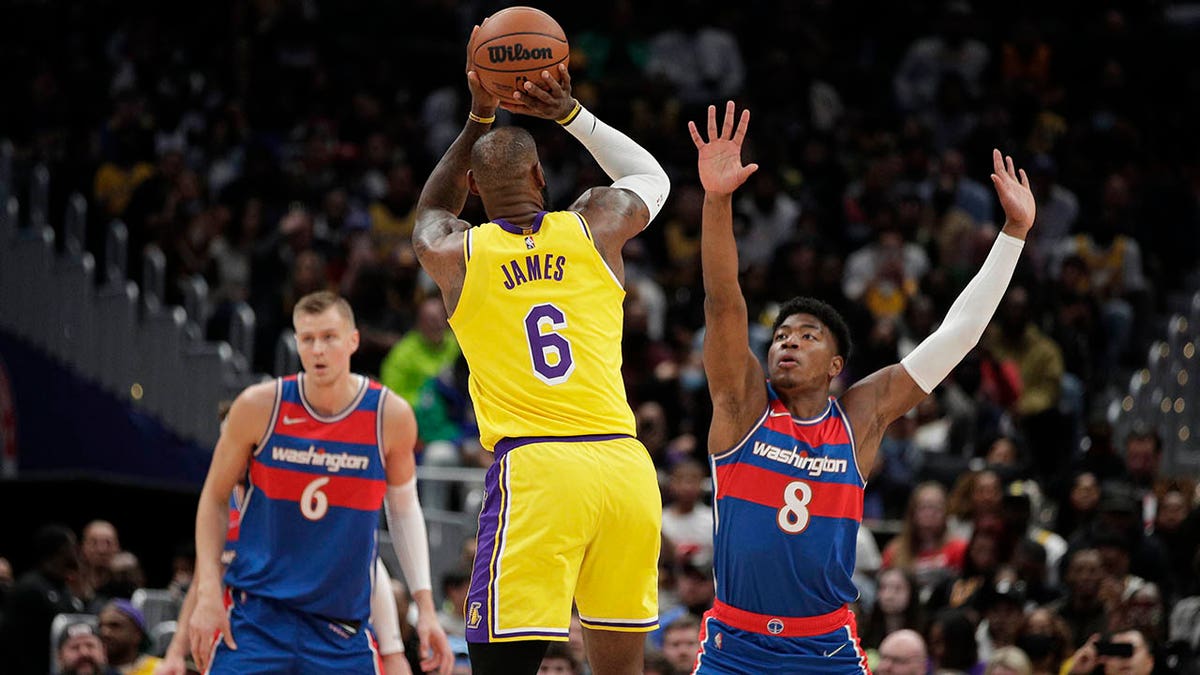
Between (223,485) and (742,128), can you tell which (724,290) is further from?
(223,485)

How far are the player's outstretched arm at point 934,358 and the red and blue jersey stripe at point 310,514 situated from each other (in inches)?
80.7

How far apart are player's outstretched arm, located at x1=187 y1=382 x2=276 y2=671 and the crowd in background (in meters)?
3.32

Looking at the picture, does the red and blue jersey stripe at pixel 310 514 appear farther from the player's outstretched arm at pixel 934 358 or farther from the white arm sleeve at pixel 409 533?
the player's outstretched arm at pixel 934 358

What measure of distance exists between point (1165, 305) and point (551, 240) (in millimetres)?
11460

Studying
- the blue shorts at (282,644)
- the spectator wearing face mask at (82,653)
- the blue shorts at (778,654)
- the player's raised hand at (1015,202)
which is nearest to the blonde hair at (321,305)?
the blue shorts at (282,644)

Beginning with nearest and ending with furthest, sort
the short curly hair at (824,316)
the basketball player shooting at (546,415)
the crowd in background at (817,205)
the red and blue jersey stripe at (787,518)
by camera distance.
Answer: the basketball player shooting at (546,415), the red and blue jersey stripe at (787,518), the short curly hair at (824,316), the crowd in background at (817,205)

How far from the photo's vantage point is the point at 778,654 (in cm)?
677

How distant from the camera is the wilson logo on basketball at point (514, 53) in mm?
6984

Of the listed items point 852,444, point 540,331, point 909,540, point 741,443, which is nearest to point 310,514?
point 540,331

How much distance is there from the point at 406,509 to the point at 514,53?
208 centimetres

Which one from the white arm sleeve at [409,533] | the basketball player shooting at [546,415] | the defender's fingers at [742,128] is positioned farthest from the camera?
the white arm sleeve at [409,533]

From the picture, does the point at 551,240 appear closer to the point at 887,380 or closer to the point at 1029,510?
the point at 887,380

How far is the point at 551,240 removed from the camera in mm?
6715

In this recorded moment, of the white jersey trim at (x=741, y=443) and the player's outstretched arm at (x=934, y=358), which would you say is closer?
the white jersey trim at (x=741, y=443)
